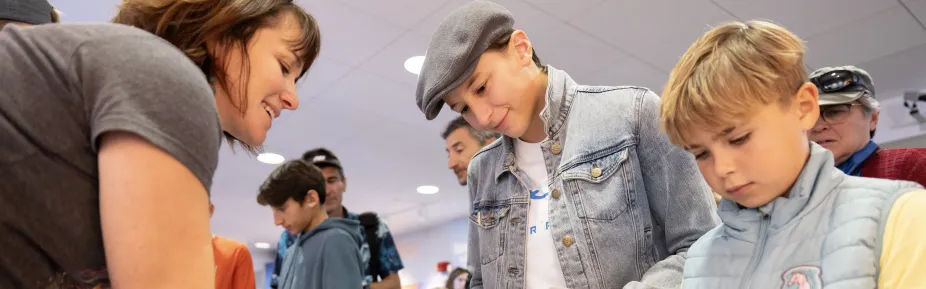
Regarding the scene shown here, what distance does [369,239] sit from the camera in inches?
112

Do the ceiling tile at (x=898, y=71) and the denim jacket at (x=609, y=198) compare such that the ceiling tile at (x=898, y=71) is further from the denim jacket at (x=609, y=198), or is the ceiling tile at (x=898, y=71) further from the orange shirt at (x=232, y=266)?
the orange shirt at (x=232, y=266)

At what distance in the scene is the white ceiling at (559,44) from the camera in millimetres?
2711

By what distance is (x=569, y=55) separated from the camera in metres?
3.23

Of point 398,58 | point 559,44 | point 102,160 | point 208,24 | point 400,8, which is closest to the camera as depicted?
point 102,160

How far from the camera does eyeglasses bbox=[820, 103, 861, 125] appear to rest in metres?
1.77

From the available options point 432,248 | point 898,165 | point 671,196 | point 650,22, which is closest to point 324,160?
point 650,22

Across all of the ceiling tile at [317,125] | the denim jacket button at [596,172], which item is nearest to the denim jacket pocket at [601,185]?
the denim jacket button at [596,172]

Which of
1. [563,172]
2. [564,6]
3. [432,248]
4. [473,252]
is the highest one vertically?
[564,6]

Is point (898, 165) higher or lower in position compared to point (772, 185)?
lower

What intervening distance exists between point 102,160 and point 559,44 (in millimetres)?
2787

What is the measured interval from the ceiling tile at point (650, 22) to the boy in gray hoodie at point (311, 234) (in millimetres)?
1491

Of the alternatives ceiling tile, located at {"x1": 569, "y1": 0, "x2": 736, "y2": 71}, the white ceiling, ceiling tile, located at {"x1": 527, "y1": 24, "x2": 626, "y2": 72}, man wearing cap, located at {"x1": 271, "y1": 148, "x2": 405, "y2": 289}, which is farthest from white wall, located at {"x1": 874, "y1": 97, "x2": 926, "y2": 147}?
man wearing cap, located at {"x1": 271, "y1": 148, "x2": 405, "y2": 289}

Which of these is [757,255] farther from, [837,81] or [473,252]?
[837,81]

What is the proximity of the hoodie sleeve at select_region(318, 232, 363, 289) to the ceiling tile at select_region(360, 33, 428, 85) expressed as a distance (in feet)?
3.79
